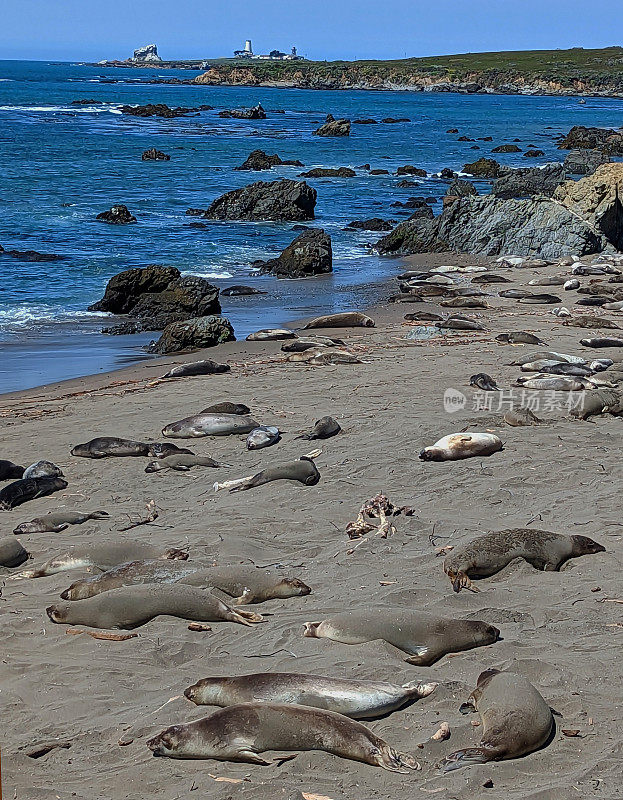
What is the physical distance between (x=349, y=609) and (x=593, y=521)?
6.78 feet

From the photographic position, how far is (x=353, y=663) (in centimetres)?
Result: 444

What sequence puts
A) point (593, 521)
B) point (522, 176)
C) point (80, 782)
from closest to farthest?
point (80, 782)
point (593, 521)
point (522, 176)

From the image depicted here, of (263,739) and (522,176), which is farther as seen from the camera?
(522,176)

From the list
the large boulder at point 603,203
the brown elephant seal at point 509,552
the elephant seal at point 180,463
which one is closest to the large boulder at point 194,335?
the elephant seal at point 180,463

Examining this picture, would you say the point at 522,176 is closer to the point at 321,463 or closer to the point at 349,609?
the point at 321,463

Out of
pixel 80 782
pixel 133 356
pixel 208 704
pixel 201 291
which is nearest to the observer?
pixel 80 782

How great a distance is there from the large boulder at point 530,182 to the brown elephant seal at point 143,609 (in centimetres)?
2800

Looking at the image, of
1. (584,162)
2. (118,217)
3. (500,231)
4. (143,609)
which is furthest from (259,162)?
(143,609)

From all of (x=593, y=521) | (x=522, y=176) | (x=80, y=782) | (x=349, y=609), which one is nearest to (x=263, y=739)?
(x=80, y=782)

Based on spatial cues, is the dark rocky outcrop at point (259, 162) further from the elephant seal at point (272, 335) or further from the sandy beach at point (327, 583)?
the sandy beach at point (327, 583)

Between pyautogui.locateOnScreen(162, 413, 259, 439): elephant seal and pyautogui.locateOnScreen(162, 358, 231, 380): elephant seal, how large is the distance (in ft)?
7.94

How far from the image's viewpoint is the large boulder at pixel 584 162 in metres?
38.1

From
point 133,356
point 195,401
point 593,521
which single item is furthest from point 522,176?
point 593,521

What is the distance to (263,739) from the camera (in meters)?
3.68
